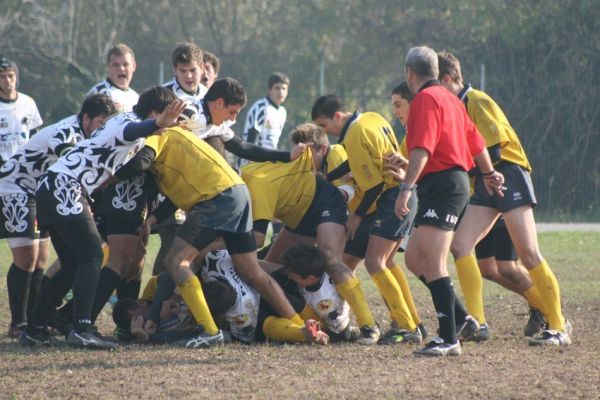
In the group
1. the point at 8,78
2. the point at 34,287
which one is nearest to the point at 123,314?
the point at 34,287

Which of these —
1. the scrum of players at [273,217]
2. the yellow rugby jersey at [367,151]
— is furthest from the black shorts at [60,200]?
the yellow rugby jersey at [367,151]

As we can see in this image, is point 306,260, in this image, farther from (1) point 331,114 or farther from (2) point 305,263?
(1) point 331,114

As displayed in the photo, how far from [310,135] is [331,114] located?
242mm

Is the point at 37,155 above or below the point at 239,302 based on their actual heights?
above

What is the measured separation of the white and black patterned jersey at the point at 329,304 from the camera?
8.33 m

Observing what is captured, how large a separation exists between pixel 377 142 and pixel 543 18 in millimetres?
15258

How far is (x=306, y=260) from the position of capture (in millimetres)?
8266

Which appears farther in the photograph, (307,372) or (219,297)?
(219,297)

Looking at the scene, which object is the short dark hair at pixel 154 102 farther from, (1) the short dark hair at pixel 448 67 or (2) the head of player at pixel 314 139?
(1) the short dark hair at pixel 448 67

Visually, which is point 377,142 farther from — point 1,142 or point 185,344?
point 1,142

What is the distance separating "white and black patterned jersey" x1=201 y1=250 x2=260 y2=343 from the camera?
8289 millimetres

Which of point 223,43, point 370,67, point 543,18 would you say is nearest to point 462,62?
point 543,18

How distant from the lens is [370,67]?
27266mm

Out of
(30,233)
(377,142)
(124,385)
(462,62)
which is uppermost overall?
(462,62)
